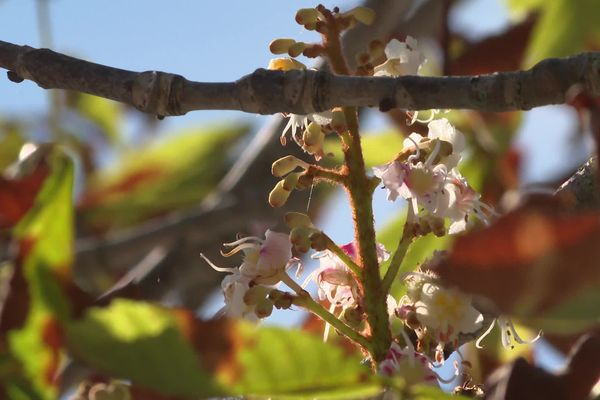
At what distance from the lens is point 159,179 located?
7.58 feet

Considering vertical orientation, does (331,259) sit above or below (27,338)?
above

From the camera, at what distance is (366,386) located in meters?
0.51

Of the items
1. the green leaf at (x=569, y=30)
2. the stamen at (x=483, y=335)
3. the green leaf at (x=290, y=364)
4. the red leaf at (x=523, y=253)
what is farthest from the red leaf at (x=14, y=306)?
the green leaf at (x=569, y=30)

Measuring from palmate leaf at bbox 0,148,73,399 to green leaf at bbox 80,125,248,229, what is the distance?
1.69 meters

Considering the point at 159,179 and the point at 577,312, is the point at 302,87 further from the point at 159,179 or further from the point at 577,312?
the point at 159,179

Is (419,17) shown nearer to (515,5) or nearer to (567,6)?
(515,5)

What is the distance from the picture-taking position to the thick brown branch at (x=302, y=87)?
2.05 ft

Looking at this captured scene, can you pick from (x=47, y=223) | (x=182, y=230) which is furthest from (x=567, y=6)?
(x=182, y=230)

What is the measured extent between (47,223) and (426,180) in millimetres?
279

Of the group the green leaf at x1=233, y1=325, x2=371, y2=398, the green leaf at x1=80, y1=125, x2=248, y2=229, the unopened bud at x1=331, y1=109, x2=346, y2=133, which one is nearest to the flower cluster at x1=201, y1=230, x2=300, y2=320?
the unopened bud at x1=331, y1=109, x2=346, y2=133

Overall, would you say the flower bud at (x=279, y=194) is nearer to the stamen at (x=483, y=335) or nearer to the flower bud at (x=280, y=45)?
the flower bud at (x=280, y=45)

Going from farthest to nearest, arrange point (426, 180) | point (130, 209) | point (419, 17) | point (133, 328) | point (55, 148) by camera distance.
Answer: point (130, 209)
point (419, 17)
point (55, 148)
point (426, 180)
point (133, 328)

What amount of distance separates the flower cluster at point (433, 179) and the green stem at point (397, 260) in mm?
11

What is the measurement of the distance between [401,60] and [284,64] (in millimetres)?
101
